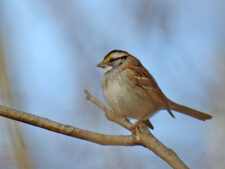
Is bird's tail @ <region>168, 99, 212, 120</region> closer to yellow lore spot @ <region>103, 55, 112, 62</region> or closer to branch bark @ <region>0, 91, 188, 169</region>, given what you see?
yellow lore spot @ <region>103, 55, 112, 62</region>

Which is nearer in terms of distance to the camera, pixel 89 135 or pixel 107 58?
pixel 89 135

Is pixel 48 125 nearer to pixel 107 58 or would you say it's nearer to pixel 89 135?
pixel 89 135

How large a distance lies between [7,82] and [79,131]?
834mm

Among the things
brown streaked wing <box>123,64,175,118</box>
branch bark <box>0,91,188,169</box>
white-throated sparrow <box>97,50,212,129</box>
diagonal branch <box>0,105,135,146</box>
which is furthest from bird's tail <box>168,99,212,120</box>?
diagonal branch <box>0,105,135,146</box>

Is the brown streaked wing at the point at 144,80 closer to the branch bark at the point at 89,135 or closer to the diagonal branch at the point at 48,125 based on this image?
the branch bark at the point at 89,135

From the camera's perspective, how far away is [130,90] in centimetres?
394

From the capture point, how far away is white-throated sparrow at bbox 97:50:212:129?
3899 mm

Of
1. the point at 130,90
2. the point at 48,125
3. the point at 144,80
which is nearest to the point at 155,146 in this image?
the point at 48,125

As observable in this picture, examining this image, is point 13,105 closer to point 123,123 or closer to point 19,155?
point 19,155

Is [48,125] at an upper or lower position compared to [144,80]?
upper

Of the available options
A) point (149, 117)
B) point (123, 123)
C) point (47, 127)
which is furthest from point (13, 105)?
point (149, 117)

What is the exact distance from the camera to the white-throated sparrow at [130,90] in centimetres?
390

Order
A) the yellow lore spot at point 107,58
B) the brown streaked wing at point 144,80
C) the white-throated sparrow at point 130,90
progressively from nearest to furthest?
the white-throated sparrow at point 130,90 < the brown streaked wing at point 144,80 < the yellow lore spot at point 107,58

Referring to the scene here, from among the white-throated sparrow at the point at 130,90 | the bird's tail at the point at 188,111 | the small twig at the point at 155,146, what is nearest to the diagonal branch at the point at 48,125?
the small twig at the point at 155,146
